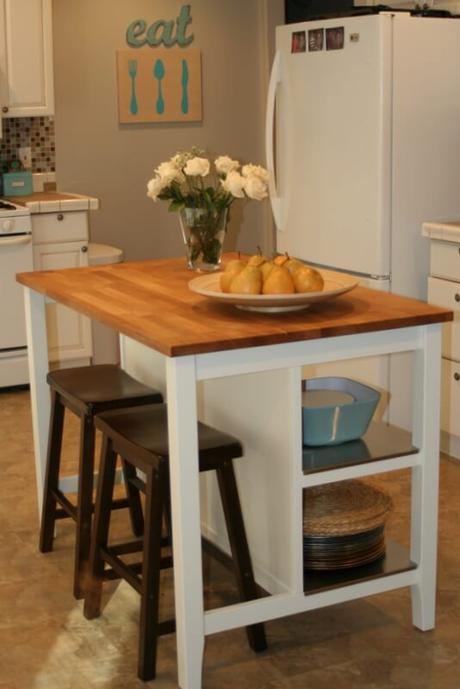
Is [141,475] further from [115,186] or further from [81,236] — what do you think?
[115,186]

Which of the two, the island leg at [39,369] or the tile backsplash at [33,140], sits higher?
the tile backsplash at [33,140]

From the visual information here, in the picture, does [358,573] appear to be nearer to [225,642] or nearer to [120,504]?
[225,642]

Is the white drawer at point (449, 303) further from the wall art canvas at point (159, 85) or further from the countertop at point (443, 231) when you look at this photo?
the wall art canvas at point (159, 85)

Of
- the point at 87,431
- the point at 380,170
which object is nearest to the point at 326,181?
the point at 380,170

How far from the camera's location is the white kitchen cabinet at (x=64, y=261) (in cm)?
543

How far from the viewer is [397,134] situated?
4.29 m

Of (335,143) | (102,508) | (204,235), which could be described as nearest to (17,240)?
(335,143)

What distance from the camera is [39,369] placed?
3543 millimetres

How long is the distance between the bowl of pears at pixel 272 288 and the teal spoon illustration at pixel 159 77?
3.87 meters

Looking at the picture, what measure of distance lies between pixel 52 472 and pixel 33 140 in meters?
3.06

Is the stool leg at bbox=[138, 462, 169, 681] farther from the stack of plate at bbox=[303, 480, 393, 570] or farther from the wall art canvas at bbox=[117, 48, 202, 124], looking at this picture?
the wall art canvas at bbox=[117, 48, 202, 124]

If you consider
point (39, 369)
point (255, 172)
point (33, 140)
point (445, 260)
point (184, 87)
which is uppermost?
point (184, 87)

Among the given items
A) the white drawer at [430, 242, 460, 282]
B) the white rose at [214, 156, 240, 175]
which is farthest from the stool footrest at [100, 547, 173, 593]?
the white drawer at [430, 242, 460, 282]

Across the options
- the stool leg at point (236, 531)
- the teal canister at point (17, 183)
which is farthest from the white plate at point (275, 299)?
the teal canister at point (17, 183)
